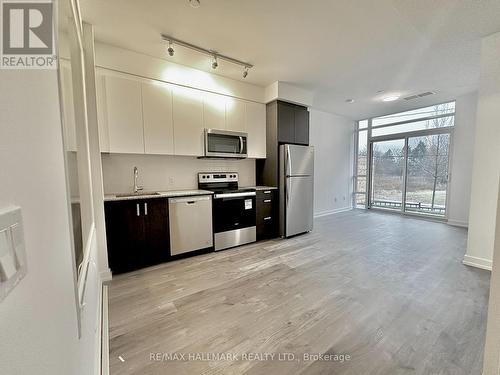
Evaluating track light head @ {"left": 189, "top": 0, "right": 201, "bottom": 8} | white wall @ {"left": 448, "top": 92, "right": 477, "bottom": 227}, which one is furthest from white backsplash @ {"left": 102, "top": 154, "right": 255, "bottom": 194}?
white wall @ {"left": 448, "top": 92, "right": 477, "bottom": 227}

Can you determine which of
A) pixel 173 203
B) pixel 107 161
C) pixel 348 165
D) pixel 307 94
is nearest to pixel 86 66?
pixel 107 161

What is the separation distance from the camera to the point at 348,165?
6.59 metres

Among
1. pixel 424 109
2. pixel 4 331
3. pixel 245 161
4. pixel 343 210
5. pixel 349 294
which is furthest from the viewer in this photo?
pixel 343 210

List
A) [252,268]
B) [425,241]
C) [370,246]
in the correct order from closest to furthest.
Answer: [252,268]
[370,246]
[425,241]

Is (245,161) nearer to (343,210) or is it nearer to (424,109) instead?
(343,210)

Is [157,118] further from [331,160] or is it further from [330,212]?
[330,212]

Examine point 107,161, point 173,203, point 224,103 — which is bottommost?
point 173,203

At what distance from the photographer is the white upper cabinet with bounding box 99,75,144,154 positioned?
8.42ft

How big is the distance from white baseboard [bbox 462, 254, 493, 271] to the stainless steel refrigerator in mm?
2211

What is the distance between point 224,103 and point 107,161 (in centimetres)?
192

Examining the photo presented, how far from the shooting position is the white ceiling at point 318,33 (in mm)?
2043

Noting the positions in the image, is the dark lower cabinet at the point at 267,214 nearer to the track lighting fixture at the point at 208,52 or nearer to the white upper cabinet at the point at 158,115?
the white upper cabinet at the point at 158,115

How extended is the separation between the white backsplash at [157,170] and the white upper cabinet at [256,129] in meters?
0.37

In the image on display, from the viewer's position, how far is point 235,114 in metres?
3.64
